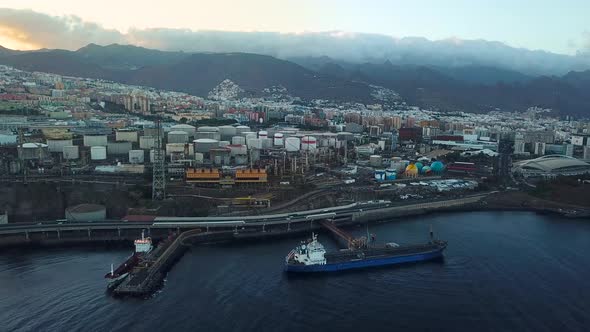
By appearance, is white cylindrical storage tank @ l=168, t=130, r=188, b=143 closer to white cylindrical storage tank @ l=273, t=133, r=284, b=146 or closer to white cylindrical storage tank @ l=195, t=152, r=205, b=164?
white cylindrical storage tank @ l=195, t=152, r=205, b=164

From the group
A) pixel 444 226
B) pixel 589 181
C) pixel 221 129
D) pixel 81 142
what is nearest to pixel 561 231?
pixel 444 226

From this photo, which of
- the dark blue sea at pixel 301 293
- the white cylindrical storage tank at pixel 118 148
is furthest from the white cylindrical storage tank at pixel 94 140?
the dark blue sea at pixel 301 293

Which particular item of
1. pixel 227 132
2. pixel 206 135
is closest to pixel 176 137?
pixel 206 135

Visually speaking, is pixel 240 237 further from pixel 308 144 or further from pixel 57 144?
pixel 57 144

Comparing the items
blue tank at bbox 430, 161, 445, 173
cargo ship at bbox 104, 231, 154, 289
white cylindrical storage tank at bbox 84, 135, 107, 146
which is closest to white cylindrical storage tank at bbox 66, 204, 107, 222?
cargo ship at bbox 104, 231, 154, 289

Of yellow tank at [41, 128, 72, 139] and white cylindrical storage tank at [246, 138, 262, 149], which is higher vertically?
yellow tank at [41, 128, 72, 139]

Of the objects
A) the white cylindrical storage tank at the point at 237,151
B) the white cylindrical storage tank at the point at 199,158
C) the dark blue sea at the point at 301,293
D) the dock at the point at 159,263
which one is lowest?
the dark blue sea at the point at 301,293

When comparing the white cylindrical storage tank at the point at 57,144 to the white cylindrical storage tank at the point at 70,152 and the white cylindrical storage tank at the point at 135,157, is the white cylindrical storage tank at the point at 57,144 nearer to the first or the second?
the white cylindrical storage tank at the point at 70,152
